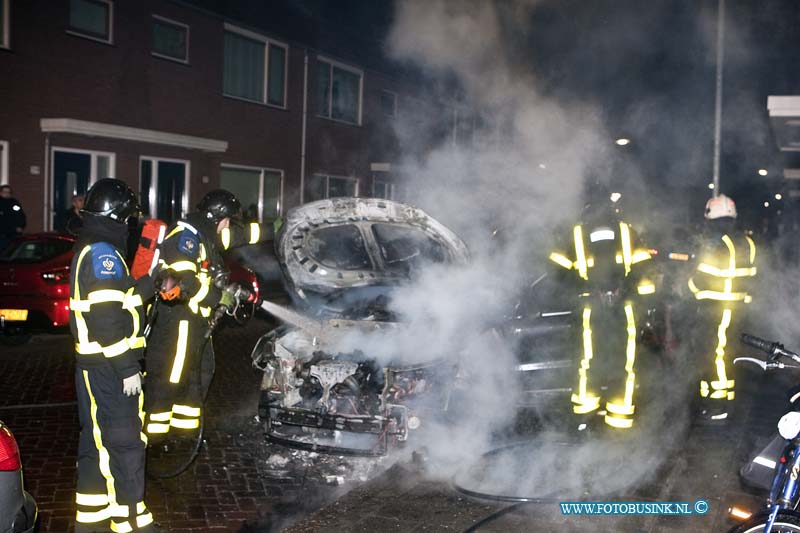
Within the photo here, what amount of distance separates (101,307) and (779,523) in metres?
3.45

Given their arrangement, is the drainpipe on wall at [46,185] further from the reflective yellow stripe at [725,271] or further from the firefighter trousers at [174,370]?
the reflective yellow stripe at [725,271]

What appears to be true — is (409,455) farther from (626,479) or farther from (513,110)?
(513,110)

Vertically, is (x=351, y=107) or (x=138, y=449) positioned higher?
(x=351, y=107)

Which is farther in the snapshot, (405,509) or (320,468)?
(320,468)

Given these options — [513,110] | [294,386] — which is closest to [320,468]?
[294,386]

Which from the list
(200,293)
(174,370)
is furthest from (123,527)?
(200,293)

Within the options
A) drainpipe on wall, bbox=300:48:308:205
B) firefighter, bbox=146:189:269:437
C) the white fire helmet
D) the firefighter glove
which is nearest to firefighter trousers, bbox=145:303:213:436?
firefighter, bbox=146:189:269:437

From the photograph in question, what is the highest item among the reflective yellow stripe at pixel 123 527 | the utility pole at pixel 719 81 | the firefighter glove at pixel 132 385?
the utility pole at pixel 719 81

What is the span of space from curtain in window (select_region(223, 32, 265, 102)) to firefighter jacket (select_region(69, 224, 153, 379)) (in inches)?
600

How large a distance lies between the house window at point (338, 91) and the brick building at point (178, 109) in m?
0.04

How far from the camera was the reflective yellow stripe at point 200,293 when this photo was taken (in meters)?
5.57

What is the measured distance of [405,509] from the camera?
15.7 feet

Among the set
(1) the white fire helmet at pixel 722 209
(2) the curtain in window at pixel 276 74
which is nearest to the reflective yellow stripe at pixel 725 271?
(1) the white fire helmet at pixel 722 209

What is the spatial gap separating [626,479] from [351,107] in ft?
60.8
